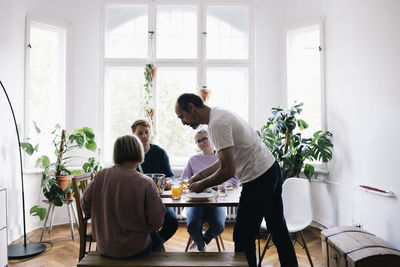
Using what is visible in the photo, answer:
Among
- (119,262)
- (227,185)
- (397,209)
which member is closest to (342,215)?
(397,209)

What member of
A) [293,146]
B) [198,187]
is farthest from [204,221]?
[293,146]

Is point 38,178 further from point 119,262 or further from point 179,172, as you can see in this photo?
point 119,262

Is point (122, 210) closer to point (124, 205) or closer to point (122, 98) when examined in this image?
point (124, 205)

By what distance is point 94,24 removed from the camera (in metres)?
4.22

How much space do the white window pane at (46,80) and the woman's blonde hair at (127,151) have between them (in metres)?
2.68

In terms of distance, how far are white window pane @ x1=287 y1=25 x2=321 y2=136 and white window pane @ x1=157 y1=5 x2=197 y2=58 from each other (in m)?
1.39

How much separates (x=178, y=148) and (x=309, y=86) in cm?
203

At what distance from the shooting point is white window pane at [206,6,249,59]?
4402mm

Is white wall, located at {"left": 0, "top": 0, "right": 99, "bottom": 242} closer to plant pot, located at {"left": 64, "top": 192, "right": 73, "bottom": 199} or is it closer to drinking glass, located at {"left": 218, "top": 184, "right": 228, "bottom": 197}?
plant pot, located at {"left": 64, "top": 192, "right": 73, "bottom": 199}

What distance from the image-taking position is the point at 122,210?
62.0 inches

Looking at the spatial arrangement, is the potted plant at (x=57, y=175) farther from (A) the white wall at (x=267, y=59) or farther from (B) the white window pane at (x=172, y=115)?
(A) the white wall at (x=267, y=59)

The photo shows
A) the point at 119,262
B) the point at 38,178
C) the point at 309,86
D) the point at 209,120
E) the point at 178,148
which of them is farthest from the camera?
the point at 178,148

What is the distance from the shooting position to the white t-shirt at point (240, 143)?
5.71 feet

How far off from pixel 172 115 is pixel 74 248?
2137 millimetres
